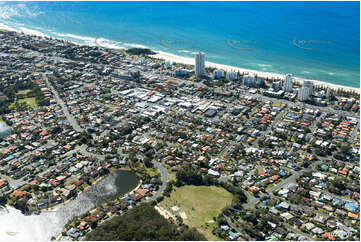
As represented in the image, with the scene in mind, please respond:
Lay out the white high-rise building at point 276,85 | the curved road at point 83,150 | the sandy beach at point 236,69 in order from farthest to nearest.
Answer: the sandy beach at point 236,69 → the white high-rise building at point 276,85 → the curved road at point 83,150

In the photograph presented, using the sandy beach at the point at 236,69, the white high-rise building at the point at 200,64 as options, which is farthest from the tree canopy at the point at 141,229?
the sandy beach at the point at 236,69

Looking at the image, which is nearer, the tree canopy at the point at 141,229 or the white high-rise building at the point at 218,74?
the tree canopy at the point at 141,229

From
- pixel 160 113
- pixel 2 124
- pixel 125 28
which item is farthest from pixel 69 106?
pixel 125 28

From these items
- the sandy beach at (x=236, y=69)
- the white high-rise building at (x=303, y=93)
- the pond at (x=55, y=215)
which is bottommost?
the pond at (x=55, y=215)

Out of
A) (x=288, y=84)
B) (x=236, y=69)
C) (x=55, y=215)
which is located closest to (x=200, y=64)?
(x=236, y=69)

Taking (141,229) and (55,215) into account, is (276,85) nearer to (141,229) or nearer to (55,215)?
(141,229)

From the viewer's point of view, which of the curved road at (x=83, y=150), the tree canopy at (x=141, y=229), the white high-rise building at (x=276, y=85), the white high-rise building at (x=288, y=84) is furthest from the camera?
the white high-rise building at (x=276, y=85)

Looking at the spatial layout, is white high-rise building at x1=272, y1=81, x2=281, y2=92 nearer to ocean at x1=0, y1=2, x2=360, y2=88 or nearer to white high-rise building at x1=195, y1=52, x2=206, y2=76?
ocean at x1=0, y1=2, x2=360, y2=88

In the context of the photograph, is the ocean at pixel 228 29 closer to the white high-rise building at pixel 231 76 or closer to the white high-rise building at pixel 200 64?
the white high-rise building at pixel 231 76
